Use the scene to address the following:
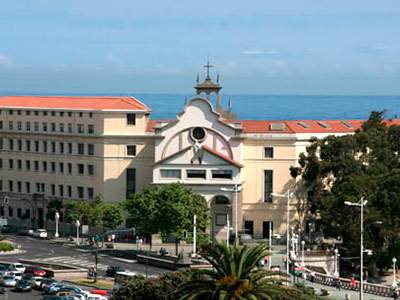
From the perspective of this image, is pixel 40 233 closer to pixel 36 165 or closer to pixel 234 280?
pixel 36 165

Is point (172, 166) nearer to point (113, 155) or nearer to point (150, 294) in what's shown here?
point (113, 155)

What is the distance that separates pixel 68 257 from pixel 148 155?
68.4ft

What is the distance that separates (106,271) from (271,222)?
92.9 ft

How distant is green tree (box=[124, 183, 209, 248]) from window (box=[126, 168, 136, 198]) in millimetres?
13336

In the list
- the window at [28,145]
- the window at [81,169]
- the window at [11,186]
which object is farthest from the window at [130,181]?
the window at [11,186]

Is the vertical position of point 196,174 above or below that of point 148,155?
below

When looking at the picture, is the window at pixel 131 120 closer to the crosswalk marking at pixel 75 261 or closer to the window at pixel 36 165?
the window at pixel 36 165

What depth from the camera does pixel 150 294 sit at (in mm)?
74750

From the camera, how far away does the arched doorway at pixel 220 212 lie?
12725 centimetres

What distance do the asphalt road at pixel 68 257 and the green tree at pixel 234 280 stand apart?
38752mm

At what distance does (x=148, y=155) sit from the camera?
13262 cm

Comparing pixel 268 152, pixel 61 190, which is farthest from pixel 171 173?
pixel 61 190

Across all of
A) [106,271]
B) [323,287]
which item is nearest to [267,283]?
[323,287]

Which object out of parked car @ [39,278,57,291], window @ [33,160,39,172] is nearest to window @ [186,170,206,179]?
window @ [33,160,39,172]
